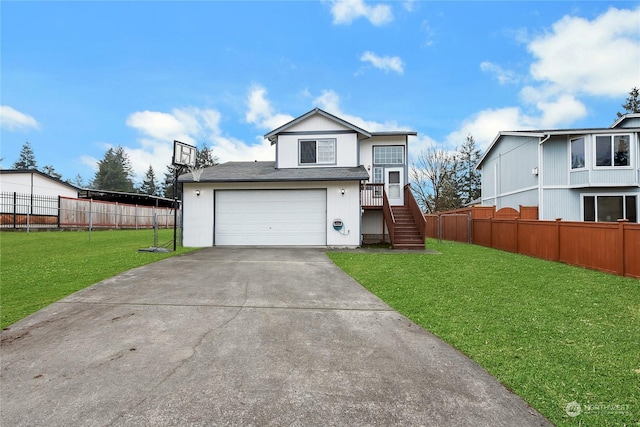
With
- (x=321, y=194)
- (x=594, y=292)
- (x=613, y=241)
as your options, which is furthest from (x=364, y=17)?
(x=594, y=292)

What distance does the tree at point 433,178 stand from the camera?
111ft

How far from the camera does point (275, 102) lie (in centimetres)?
2145

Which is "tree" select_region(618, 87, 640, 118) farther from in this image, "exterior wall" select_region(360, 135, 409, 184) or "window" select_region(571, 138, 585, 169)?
"exterior wall" select_region(360, 135, 409, 184)

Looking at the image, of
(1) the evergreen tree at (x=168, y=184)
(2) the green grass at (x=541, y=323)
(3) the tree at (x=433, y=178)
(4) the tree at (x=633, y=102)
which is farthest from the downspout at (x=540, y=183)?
(1) the evergreen tree at (x=168, y=184)

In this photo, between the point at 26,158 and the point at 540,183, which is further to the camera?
the point at 26,158

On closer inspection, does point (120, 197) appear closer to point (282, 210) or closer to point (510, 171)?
point (282, 210)

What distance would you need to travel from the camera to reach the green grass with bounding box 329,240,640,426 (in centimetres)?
249

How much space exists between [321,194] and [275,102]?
1202 centimetres

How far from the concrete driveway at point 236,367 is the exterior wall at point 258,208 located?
6.94 m

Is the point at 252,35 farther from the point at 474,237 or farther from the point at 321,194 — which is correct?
the point at 474,237

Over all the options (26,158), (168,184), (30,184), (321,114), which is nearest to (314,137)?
(321,114)

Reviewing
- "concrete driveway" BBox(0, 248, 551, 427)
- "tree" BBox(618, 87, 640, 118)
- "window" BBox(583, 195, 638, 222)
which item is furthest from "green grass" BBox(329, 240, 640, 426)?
"tree" BBox(618, 87, 640, 118)

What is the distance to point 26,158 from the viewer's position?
181 ft

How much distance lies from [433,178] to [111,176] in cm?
5659
